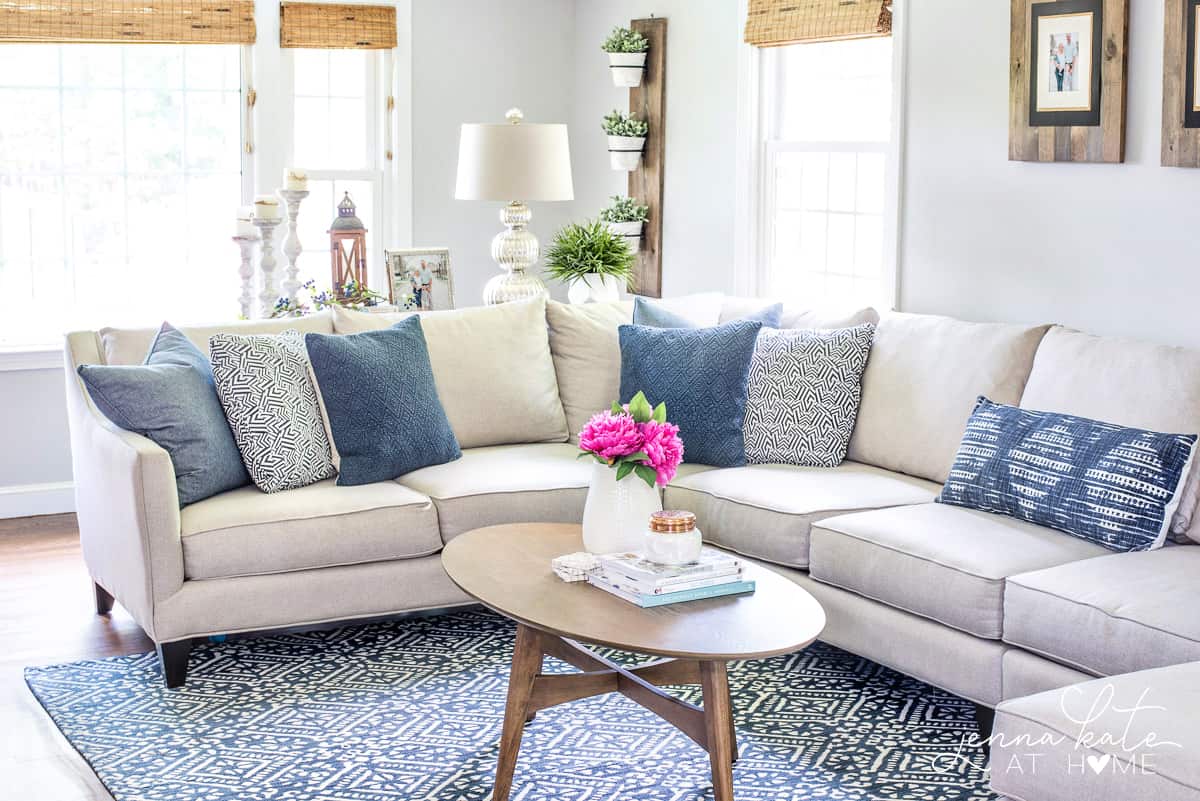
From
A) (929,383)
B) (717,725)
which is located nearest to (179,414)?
(717,725)

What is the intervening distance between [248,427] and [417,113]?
2813mm

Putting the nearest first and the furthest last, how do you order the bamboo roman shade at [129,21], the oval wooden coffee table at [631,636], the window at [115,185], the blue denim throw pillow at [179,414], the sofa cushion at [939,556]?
the oval wooden coffee table at [631,636] < the sofa cushion at [939,556] < the blue denim throw pillow at [179,414] < the bamboo roman shade at [129,21] < the window at [115,185]

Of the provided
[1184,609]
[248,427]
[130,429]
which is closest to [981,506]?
[1184,609]

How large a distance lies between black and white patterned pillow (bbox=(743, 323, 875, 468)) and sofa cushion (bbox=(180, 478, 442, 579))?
1107 millimetres

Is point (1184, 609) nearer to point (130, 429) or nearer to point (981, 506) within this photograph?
point (981, 506)

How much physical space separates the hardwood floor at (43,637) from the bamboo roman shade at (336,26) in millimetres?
2288

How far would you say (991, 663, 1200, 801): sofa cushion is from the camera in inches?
85.4

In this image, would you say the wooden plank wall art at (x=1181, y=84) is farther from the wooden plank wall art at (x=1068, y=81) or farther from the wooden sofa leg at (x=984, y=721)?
the wooden sofa leg at (x=984, y=721)

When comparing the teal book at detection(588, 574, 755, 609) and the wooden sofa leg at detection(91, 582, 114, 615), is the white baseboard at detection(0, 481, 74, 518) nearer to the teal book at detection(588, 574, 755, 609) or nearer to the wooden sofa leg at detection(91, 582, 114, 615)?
the wooden sofa leg at detection(91, 582, 114, 615)

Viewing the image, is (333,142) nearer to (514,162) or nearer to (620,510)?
(514,162)

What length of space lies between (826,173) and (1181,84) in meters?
1.62


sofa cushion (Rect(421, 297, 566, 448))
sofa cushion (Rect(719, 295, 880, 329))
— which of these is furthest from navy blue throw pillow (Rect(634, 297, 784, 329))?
sofa cushion (Rect(421, 297, 566, 448))

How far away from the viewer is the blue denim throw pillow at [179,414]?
12.2 ft

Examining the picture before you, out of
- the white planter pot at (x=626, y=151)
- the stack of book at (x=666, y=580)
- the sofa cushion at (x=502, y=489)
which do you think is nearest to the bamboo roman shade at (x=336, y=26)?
the white planter pot at (x=626, y=151)
